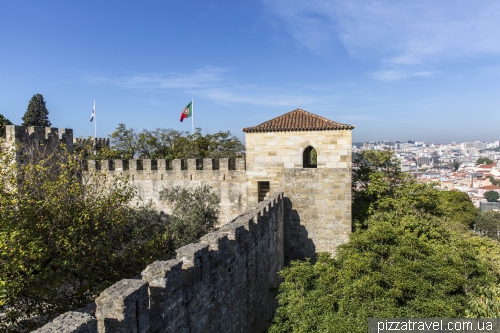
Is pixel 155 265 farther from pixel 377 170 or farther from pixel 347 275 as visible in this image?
pixel 377 170

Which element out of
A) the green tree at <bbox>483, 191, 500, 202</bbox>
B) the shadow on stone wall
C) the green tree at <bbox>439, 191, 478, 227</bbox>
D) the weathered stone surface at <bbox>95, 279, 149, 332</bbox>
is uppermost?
the weathered stone surface at <bbox>95, 279, 149, 332</bbox>

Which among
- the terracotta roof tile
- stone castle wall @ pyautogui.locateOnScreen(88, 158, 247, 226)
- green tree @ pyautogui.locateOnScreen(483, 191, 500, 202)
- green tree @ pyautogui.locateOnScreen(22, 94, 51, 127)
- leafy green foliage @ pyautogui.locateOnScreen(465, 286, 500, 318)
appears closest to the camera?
leafy green foliage @ pyautogui.locateOnScreen(465, 286, 500, 318)

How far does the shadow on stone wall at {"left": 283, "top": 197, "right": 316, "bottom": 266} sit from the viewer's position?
39.5 ft

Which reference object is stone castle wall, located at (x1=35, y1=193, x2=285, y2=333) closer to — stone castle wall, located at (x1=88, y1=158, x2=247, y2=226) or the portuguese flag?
stone castle wall, located at (x1=88, y1=158, x2=247, y2=226)

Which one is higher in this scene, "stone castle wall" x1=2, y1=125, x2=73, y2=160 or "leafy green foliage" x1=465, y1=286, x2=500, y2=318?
"stone castle wall" x1=2, y1=125, x2=73, y2=160

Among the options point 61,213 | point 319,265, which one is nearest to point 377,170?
point 319,265

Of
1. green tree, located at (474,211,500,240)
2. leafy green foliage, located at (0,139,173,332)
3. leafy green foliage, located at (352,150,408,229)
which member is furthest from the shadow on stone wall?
green tree, located at (474,211,500,240)

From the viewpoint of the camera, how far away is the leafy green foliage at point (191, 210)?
1427 cm

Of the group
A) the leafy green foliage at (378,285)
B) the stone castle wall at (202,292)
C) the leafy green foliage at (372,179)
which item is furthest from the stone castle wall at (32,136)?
the leafy green foliage at (372,179)

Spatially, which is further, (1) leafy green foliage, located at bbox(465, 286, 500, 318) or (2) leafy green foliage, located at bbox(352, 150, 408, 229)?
(2) leafy green foliage, located at bbox(352, 150, 408, 229)

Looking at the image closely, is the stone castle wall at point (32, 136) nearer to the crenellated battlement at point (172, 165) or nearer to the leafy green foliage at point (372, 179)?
the crenellated battlement at point (172, 165)

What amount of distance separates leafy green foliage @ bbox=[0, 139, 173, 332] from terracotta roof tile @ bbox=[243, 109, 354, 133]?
6.35 m

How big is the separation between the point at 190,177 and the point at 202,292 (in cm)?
1157

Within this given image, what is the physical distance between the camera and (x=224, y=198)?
52.7ft
